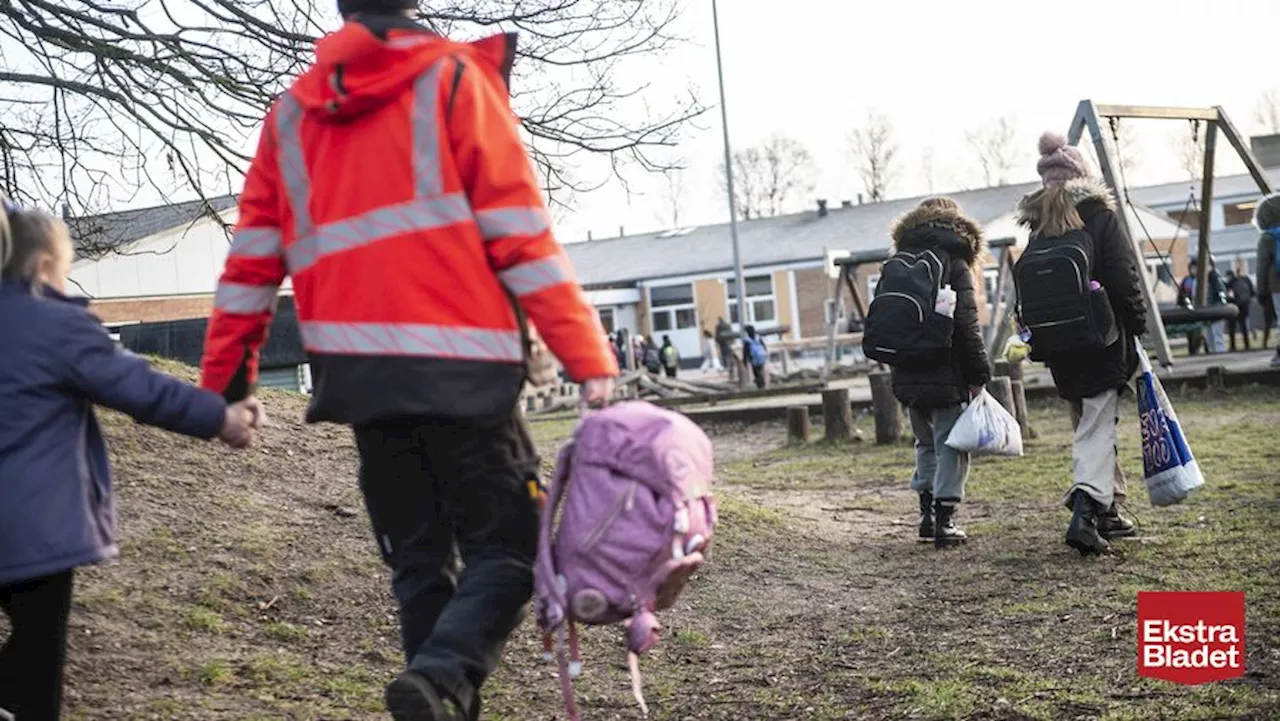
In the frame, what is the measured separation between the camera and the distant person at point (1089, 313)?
24.2 ft

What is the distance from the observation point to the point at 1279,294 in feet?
54.1

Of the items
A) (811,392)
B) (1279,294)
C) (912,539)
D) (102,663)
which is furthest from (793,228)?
(102,663)

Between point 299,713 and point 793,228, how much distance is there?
61919 mm

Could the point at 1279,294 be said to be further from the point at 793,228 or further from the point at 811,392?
the point at 793,228

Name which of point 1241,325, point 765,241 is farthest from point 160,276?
point 1241,325

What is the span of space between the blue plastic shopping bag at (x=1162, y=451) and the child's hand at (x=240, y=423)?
489cm

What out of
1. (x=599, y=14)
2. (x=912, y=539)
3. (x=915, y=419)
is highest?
(x=599, y=14)

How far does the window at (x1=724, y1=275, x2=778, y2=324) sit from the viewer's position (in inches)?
2441

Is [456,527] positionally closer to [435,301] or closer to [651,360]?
[435,301]

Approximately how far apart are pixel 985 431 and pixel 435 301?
16.6 ft

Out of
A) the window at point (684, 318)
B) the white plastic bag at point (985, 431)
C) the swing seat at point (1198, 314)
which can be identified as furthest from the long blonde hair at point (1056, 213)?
the window at point (684, 318)

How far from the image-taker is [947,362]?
27.1 feet

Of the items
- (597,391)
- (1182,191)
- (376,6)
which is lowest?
(597,391)

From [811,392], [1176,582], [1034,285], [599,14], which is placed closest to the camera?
[1176,582]
